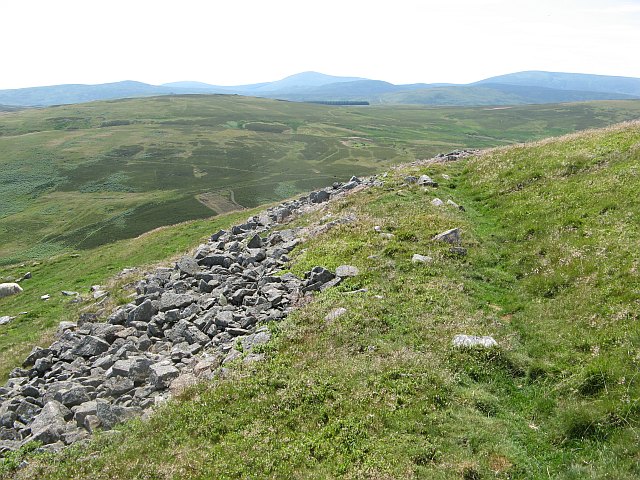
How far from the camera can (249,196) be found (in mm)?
130250

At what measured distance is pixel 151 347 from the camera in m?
20.4

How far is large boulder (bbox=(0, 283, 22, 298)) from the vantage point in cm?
4566

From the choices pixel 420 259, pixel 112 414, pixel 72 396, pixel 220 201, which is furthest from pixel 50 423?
pixel 220 201

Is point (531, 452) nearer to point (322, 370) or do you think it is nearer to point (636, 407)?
point (636, 407)

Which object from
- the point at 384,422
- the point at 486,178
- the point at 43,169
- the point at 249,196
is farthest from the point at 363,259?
the point at 43,169

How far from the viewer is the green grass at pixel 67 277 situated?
29.4 meters

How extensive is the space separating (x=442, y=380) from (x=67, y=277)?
45288 mm

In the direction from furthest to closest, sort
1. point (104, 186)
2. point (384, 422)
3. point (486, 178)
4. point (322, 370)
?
1. point (104, 186)
2. point (486, 178)
3. point (322, 370)
4. point (384, 422)

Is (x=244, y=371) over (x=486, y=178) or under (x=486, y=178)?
under

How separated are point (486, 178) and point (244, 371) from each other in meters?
27.5

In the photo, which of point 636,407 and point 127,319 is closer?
A: point 636,407

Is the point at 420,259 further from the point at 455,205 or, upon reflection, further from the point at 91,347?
the point at 91,347

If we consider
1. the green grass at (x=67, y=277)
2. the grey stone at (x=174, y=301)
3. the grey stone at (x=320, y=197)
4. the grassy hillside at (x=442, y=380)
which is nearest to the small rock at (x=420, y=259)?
the grassy hillside at (x=442, y=380)

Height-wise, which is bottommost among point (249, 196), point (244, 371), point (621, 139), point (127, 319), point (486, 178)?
point (249, 196)
